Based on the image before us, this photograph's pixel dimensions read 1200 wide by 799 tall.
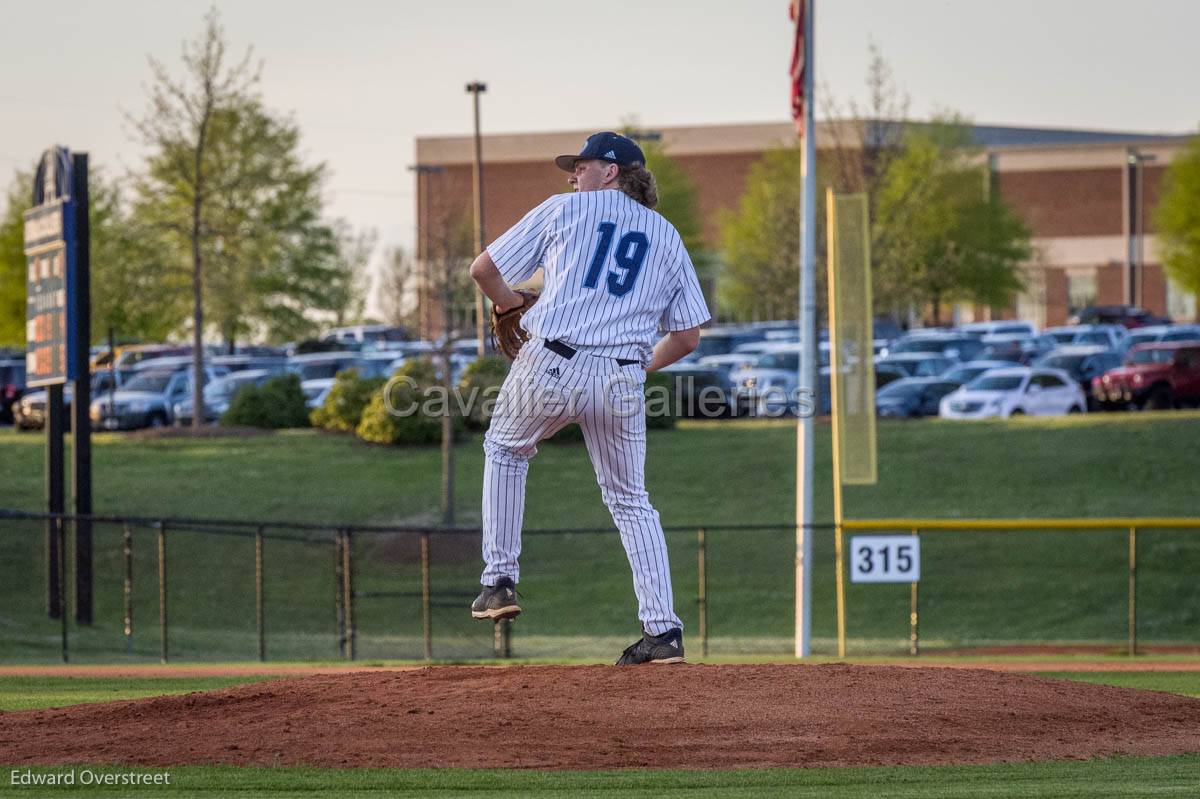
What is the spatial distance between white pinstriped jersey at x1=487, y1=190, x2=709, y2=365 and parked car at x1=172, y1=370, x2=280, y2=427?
3102 cm

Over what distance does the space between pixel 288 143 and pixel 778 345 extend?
1365cm

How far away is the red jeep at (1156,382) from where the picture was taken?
38.1 m

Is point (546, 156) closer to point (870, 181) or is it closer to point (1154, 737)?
point (870, 181)

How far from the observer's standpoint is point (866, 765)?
5996mm

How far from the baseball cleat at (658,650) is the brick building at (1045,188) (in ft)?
197

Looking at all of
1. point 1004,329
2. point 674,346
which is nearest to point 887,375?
point 1004,329

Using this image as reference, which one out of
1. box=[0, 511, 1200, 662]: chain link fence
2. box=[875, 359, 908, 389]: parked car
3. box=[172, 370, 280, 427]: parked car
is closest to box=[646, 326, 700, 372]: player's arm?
box=[0, 511, 1200, 662]: chain link fence

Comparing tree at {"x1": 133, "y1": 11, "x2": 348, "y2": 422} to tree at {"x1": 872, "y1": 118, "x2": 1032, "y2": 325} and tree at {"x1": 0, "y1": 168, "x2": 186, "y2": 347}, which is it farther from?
tree at {"x1": 872, "y1": 118, "x2": 1032, "y2": 325}

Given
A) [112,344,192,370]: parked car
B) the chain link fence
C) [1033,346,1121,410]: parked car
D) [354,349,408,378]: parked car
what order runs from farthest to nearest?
1. [112,344,192,370]: parked car
2. [354,349,408,378]: parked car
3. [1033,346,1121,410]: parked car
4. the chain link fence

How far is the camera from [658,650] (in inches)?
288

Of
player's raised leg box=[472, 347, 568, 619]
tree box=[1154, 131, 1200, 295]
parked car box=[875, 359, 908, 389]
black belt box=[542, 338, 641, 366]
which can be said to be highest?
tree box=[1154, 131, 1200, 295]

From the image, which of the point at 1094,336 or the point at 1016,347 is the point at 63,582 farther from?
the point at 1094,336

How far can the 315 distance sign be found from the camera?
1747 centimetres

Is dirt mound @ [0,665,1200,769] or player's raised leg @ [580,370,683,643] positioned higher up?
player's raised leg @ [580,370,683,643]
